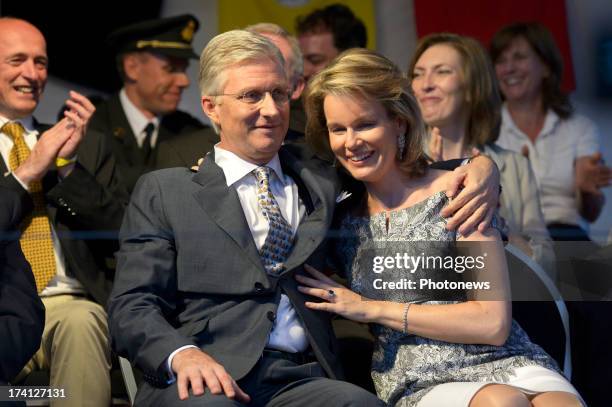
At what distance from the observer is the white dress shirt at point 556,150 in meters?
4.38

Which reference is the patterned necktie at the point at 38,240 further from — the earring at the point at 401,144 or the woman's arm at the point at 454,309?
the earring at the point at 401,144

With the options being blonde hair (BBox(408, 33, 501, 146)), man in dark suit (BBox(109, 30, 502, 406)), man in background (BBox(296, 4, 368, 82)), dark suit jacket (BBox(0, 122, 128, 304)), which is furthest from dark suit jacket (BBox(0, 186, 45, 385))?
man in background (BBox(296, 4, 368, 82))

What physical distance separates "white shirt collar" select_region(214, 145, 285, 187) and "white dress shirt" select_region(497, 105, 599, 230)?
154 cm

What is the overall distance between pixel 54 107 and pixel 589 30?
2055 millimetres

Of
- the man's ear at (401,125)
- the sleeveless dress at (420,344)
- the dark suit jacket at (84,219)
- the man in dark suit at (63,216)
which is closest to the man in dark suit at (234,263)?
the sleeveless dress at (420,344)

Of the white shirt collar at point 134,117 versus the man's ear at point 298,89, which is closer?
the man's ear at point 298,89

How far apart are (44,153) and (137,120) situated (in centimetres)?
98

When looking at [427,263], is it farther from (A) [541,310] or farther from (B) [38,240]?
(B) [38,240]

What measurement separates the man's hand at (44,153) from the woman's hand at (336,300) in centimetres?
92

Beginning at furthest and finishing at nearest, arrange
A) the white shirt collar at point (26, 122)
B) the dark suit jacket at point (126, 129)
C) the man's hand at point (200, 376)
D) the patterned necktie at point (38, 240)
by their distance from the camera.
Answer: the dark suit jacket at point (126, 129)
the white shirt collar at point (26, 122)
the patterned necktie at point (38, 240)
the man's hand at point (200, 376)

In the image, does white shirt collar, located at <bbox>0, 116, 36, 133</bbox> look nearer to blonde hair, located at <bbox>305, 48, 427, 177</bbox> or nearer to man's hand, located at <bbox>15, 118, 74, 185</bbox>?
man's hand, located at <bbox>15, 118, 74, 185</bbox>

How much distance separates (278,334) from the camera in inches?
116

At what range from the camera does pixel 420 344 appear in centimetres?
299

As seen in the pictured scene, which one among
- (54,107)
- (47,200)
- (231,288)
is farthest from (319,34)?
(231,288)
